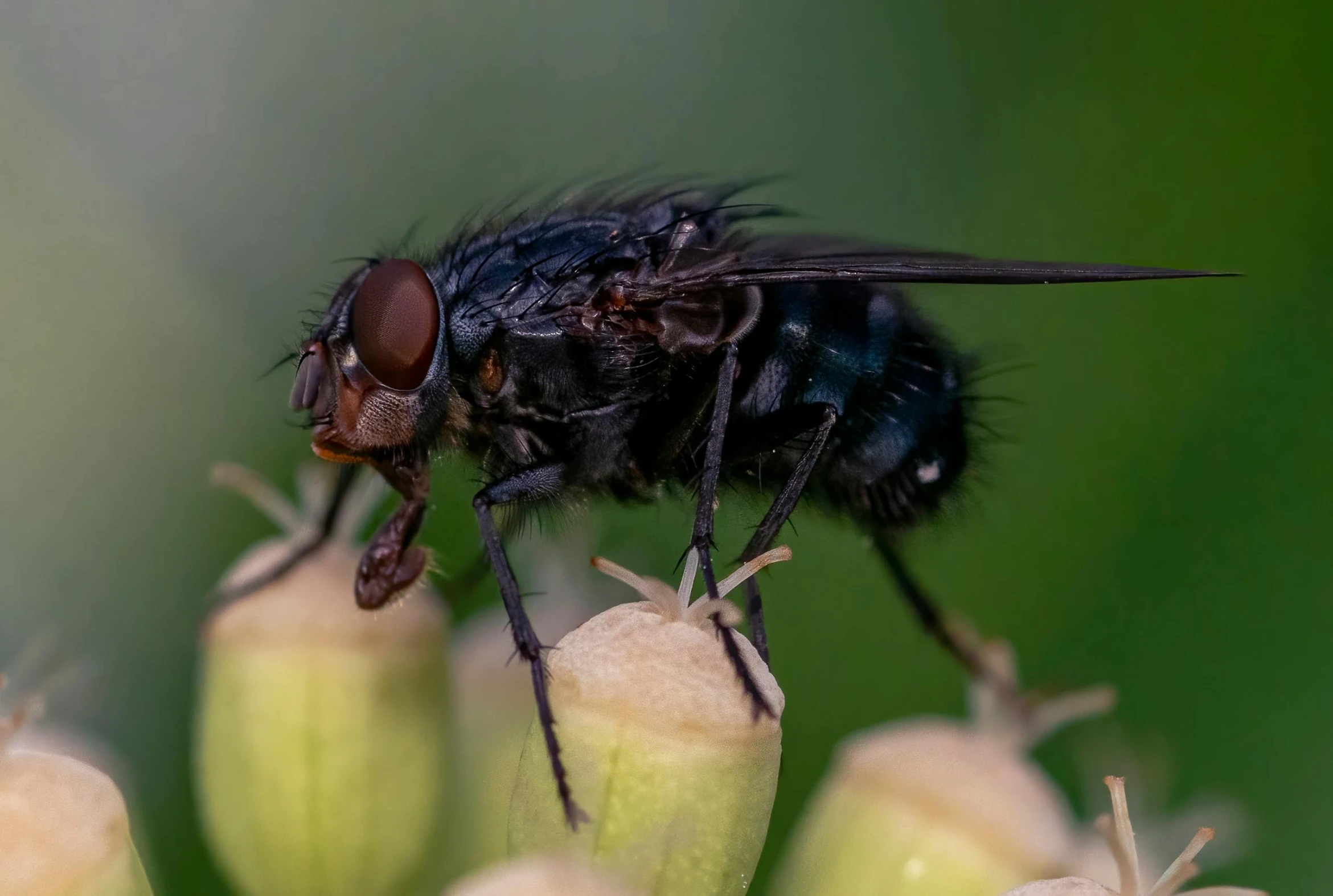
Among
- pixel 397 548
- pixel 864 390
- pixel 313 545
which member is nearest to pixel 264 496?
pixel 313 545

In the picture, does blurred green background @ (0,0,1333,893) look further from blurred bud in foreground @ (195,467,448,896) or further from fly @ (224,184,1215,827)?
blurred bud in foreground @ (195,467,448,896)

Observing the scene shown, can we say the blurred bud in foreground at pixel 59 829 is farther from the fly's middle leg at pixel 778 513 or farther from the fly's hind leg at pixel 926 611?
the fly's hind leg at pixel 926 611

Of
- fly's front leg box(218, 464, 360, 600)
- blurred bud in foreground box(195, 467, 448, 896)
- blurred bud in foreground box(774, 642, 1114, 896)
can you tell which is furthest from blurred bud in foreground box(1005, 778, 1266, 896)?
fly's front leg box(218, 464, 360, 600)

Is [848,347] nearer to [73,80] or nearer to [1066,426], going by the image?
[1066,426]

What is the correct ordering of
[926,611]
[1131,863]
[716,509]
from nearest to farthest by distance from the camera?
[1131,863] < [716,509] < [926,611]

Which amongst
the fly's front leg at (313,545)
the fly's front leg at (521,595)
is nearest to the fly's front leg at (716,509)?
the fly's front leg at (521,595)

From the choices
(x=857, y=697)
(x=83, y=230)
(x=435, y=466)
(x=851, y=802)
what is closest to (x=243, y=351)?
(x=83, y=230)

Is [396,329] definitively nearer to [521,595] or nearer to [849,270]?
[521,595]
